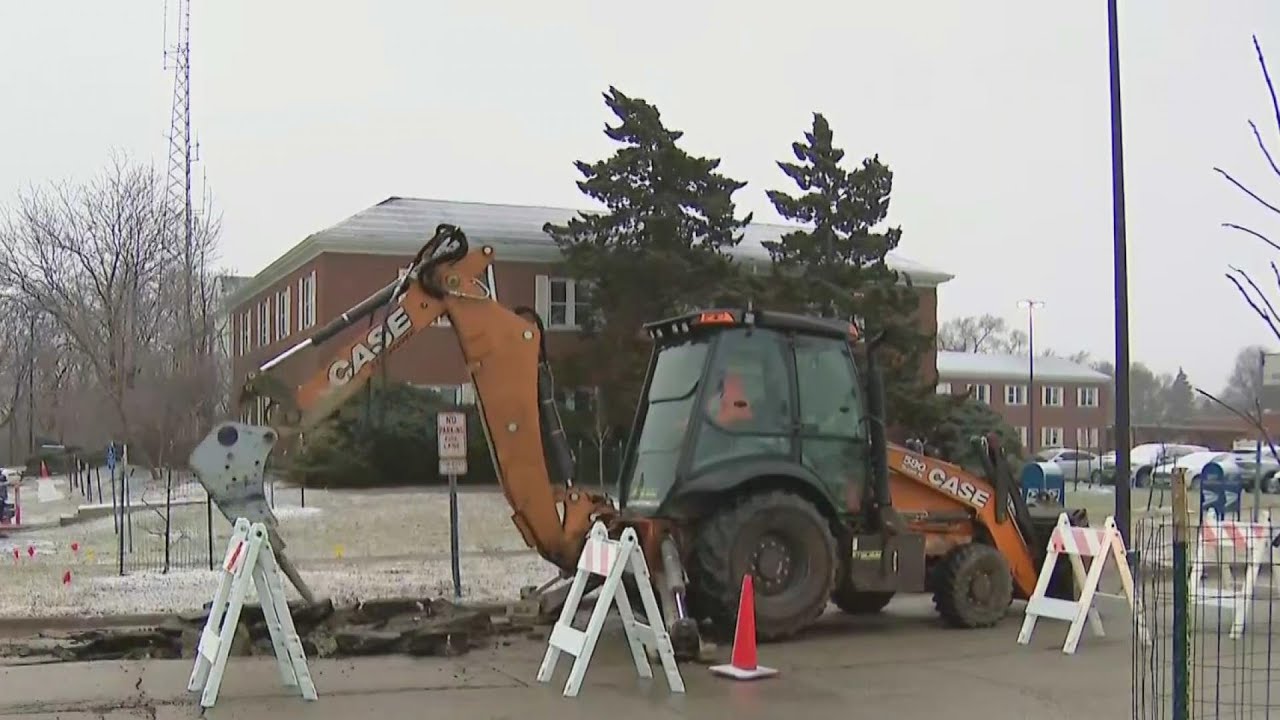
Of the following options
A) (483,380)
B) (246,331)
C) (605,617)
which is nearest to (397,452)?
(246,331)

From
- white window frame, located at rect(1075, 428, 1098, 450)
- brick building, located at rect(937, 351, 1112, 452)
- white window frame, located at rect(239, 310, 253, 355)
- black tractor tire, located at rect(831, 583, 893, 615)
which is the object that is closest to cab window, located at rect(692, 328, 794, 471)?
black tractor tire, located at rect(831, 583, 893, 615)

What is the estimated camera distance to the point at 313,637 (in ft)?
36.8

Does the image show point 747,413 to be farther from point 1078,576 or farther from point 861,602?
point 1078,576

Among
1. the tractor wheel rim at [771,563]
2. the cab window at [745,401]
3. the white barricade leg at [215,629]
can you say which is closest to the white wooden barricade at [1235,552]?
the tractor wheel rim at [771,563]

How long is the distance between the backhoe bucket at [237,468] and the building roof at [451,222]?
28.1 m

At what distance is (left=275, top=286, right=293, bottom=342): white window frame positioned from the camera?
43562 millimetres

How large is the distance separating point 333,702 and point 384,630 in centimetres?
234

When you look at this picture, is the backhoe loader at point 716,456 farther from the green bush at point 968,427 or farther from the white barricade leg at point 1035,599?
the green bush at point 968,427

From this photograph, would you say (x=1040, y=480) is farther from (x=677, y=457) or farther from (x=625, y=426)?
(x=625, y=426)

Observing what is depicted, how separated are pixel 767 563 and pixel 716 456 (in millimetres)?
991

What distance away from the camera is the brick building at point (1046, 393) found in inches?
3191

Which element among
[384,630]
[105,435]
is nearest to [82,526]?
[384,630]

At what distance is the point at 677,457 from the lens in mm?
11656

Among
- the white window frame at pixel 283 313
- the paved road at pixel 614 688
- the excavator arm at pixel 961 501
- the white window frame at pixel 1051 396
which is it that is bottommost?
the paved road at pixel 614 688
